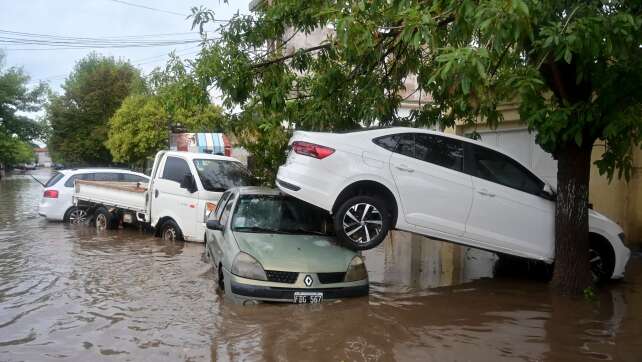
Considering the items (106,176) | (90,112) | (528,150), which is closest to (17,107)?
(90,112)

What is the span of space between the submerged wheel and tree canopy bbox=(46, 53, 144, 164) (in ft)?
73.9

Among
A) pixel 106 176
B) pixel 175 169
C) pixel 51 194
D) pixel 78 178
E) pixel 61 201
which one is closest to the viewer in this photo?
pixel 175 169

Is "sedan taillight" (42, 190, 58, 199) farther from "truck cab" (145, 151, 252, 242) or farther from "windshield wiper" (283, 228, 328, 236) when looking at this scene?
Answer: "windshield wiper" (283, 228, 328, 236)

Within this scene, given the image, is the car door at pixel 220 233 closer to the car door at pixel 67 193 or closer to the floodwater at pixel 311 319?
the floodwater at pixel 311 319

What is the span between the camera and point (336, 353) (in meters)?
5.46

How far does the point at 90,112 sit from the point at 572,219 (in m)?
36.0

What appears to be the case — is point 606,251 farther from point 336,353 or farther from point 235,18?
point 235,18

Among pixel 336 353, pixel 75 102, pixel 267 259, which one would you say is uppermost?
pixel 75 102

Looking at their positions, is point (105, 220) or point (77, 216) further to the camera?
point (77, 216)

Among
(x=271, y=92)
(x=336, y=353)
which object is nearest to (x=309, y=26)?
(x=271, y=92)

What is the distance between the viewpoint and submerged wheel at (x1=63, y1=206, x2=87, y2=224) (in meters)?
15.7

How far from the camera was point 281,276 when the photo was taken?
21.9 ft

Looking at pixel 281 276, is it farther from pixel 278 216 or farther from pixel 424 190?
pixel 424 190

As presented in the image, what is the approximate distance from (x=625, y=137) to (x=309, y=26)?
4706 mm
